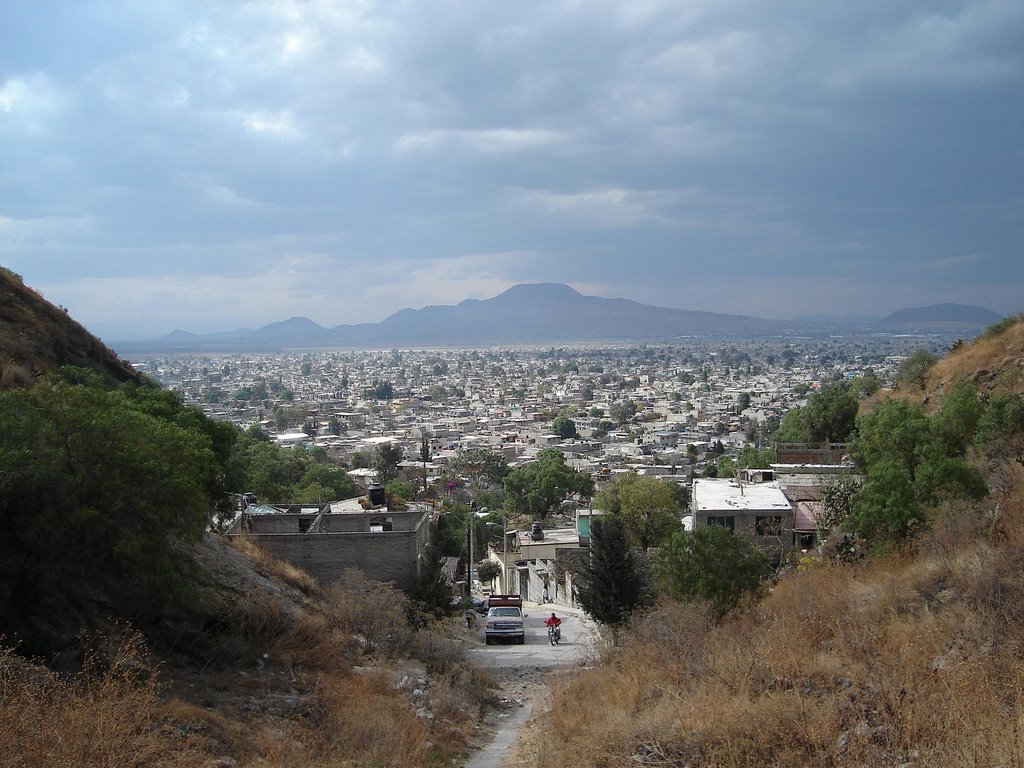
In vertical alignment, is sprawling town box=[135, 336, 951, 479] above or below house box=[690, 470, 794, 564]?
below

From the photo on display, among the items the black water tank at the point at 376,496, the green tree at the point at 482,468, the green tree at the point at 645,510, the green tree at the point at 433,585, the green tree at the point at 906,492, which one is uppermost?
the green tree at the point at 906,492

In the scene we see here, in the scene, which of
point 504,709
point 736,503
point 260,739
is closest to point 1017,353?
point 736,503

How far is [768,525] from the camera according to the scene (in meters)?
19.2

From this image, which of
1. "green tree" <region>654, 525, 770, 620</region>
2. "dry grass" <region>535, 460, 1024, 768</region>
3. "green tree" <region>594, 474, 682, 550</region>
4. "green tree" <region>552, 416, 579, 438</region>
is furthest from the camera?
"green tree" <region>552, 416, 579, 438</region>

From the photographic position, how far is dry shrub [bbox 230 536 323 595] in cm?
1470

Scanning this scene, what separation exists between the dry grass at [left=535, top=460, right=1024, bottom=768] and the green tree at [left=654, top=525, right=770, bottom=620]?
0.71 meters

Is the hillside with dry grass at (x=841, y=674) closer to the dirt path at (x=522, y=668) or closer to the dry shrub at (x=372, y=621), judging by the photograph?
the dirt path at (x=522, y=668)

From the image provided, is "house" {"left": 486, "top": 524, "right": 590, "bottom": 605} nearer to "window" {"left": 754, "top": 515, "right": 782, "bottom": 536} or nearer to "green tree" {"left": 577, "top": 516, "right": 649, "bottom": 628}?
"window" {"left": 754, "top": 515, "right": 782, "bottom": 536}

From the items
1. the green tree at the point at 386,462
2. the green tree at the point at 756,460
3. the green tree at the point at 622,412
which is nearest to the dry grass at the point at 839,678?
the green tree at the point at 756,460

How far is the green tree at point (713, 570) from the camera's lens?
1134cm

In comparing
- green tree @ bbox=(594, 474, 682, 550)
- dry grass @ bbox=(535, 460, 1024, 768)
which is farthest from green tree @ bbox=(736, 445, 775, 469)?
dry grass @ bbox=(535, 460, 1024, 768)

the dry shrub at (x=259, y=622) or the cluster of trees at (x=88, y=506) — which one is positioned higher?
the cluster of trees at (x=88, y=506)

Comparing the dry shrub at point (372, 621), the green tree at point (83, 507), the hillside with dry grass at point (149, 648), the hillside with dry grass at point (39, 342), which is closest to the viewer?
the hillside with dry grass at point (149, 648)

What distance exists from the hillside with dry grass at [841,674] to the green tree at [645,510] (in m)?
17.5
